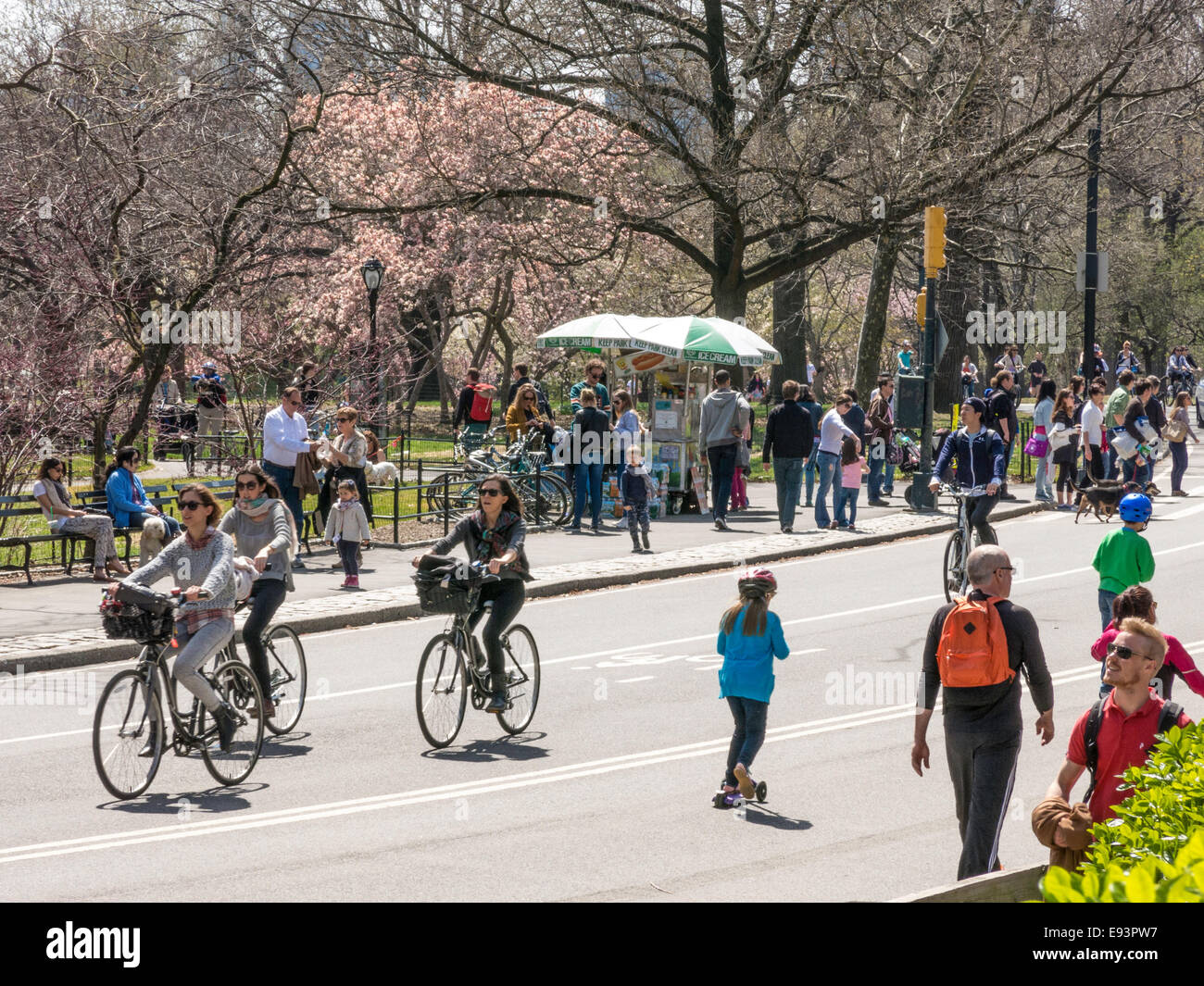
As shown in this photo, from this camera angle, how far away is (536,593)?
16.2 meters

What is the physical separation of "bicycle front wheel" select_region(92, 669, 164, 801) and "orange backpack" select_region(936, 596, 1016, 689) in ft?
15.0

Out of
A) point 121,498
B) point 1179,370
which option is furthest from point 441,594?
point 1179,370

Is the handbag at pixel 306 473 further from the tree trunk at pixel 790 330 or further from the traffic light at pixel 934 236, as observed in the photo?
the tree trunk at pixel 790 330

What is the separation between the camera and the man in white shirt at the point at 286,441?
56.5 ft

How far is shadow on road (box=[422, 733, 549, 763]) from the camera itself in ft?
31.4

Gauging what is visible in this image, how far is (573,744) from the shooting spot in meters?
9.86

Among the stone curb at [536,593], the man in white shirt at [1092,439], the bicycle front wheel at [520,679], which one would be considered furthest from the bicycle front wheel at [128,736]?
the man in white shirt at [1092,439]

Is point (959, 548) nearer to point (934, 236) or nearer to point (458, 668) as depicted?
point (458, 668)

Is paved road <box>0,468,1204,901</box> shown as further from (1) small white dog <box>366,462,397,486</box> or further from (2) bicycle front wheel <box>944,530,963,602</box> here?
(1) small white dog <box>366,462,397,486</box>

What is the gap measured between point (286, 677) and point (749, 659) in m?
3.44
